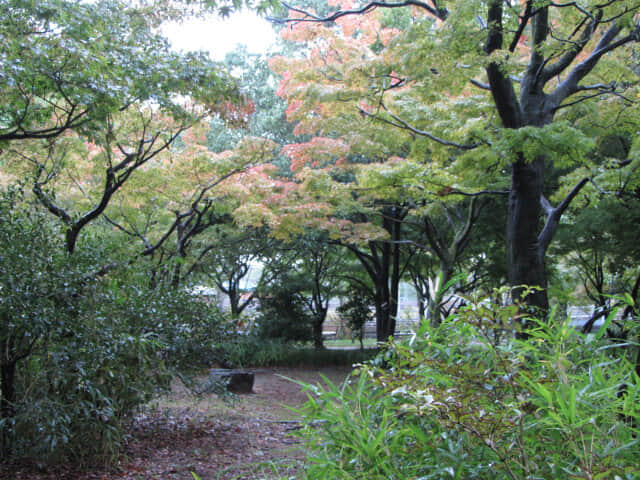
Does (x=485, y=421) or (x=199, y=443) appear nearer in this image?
(x=485, y=421)

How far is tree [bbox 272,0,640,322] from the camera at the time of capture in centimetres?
522

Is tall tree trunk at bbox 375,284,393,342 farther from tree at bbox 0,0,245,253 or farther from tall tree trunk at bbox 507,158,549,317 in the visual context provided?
tree at bbox 0,0,245,253

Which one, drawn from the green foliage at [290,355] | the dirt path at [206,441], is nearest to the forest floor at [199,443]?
the dirt path at [206,441]

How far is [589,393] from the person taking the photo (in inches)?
60.0

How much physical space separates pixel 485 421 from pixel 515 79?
6.15 m

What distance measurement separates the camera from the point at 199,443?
5.51 meters

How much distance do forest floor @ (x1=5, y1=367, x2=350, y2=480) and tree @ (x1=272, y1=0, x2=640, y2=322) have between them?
129 inches

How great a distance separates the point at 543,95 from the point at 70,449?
6.38m

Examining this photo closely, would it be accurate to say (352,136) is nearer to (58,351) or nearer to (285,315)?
(58,351)

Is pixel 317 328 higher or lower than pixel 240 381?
higher

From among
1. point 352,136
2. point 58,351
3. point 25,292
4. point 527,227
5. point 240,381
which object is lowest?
point 240,381

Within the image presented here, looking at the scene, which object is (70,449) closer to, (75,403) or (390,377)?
(75,403)

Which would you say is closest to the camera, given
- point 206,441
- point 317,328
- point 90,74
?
point 90,74

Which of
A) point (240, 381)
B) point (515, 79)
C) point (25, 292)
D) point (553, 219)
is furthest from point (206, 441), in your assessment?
point (515, 79)
